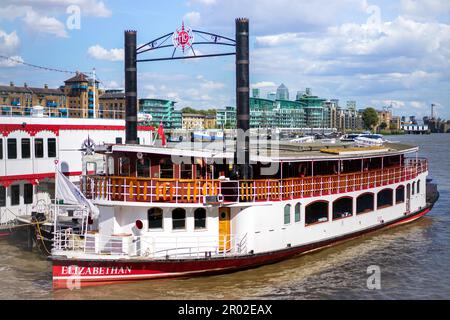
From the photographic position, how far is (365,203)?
26875 millimetres

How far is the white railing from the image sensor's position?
17.8 metres

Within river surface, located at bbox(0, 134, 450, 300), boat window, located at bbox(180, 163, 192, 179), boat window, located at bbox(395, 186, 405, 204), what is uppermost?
boat window, located at bbox(180, 163, 192, 179)

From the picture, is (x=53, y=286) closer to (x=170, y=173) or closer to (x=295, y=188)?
(x=170, y=173)

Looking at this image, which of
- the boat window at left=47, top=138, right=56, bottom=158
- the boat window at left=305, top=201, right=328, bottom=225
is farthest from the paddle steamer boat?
the boat window at left=47, top=138, right=56, bottom=158

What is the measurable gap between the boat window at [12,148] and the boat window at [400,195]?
60.8ft

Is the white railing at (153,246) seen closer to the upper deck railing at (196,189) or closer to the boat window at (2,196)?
the upper deck railing at (196,189)

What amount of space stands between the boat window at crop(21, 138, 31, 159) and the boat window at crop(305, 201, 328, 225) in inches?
527

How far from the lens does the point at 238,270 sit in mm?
19438

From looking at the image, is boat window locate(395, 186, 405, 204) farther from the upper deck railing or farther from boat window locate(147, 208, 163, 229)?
boat window locate(147, 208, 163, 229)

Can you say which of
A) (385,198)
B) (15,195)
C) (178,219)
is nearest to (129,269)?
(178,219)

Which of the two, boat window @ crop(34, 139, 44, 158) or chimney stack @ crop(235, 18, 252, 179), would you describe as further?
boat window @ crop(34, 139, 44, 158)

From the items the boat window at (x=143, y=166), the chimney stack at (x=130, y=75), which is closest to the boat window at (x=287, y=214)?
the boat window at (x=143, y=166)

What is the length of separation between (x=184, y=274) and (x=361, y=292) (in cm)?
582

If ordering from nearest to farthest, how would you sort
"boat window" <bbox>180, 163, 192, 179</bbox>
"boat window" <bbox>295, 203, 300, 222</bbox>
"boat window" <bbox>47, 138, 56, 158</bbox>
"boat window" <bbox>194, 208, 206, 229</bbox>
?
"boat window" <bbox>194, 208, 206, 229</bbox> < "boat window" <bbox>180, 163, 192, 179</bbox> < "boat window" <bbox>295, 203, 300, 222</bbox> < "boat window" <bbox>47, 138, 56, 158</bbox>
